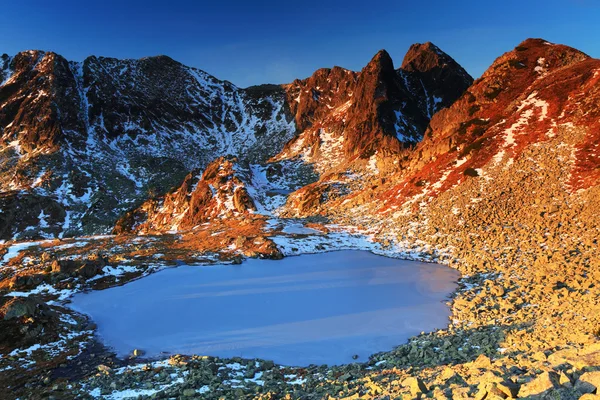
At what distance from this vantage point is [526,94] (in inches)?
2251

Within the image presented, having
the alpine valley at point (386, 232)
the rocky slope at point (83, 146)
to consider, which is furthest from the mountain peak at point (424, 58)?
the rocky slope at point (83, 146)

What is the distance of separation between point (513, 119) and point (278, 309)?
4752 centimetres

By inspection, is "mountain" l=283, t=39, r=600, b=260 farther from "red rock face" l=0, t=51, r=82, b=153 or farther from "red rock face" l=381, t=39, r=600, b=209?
"red rock face" l=0, t=51, r=82, b=153

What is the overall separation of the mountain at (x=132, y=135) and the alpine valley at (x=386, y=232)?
117cm

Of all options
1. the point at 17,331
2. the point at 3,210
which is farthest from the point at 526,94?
the point at 3,210

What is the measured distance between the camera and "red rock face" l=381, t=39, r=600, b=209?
4581 centimetres

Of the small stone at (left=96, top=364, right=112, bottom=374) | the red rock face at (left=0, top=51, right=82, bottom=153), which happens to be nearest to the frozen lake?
the small stone at (left=96, top=364, right=112, bottom=374)

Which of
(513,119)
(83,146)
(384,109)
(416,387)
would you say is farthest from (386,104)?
(83,146)

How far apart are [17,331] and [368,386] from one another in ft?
65.4

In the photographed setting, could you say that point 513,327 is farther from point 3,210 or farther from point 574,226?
point 3,210

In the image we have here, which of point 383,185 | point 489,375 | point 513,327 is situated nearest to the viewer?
point 489,375

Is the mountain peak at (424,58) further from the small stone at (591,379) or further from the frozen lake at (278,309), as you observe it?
the small stone at (591,379)

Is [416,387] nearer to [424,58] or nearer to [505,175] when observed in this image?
[505,175]

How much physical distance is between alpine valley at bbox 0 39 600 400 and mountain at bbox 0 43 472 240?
117 cm
